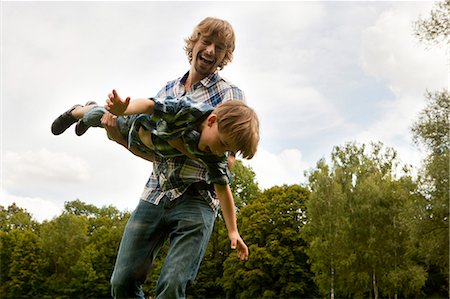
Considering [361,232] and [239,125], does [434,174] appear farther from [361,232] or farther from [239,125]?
[239,125]

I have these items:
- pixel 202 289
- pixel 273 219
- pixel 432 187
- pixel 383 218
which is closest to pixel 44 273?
pixel 202 289

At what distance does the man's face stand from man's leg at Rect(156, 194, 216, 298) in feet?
3.25

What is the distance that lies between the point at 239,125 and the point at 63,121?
2.27 m

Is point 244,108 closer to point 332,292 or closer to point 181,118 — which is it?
point 181,118

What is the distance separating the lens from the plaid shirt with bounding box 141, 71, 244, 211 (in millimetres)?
3650

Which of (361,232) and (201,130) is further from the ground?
(361,232)

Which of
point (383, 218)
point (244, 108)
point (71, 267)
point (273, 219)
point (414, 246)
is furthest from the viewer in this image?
point (71, 267)

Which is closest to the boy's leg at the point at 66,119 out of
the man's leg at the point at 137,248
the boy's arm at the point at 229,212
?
the man's leg at the point at 137,248

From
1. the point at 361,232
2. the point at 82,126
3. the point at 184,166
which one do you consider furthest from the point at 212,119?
the point at 361,232

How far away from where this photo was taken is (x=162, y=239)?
3889 mm

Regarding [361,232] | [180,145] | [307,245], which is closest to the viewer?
[180,145]

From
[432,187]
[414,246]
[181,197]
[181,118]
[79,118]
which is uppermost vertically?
[432,187]

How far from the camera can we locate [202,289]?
39531 mm

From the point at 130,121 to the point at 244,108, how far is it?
1.02 m
